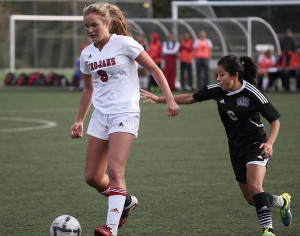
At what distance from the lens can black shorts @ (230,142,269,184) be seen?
18.5ft

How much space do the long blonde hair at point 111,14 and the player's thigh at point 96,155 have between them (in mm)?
944

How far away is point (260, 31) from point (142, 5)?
13.8m

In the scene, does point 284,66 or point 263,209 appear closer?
point 263,209

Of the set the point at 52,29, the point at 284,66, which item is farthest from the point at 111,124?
the point at 52,29

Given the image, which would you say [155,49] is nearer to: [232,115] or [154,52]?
[154,52]

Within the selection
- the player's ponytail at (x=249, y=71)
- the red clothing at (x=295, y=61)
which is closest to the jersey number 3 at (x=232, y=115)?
the player's ponytail at (x=249, y=71)

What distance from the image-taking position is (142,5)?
40094 millimetres

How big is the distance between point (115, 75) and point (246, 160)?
1.27 meters

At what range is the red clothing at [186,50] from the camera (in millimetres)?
24859

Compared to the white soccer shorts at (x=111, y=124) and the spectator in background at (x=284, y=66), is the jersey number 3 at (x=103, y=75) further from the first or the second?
the spectator in background at (x=284, y=66)

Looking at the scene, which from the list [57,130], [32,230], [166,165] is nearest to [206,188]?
[166,165]

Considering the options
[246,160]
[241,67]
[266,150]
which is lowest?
[246,160]

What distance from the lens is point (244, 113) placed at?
5.69m

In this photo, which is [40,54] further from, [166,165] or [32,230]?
[32,230]
